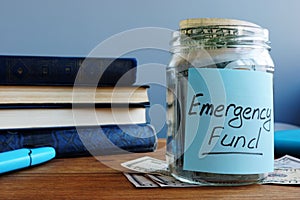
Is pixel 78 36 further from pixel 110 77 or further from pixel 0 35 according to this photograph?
pixel 110 77

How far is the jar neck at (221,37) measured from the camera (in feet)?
1.02

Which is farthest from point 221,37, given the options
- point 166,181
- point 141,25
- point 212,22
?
point 141,25

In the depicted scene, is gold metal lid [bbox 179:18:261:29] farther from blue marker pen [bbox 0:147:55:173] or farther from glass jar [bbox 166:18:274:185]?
blue marker pen [bbox 0:147:55:173]

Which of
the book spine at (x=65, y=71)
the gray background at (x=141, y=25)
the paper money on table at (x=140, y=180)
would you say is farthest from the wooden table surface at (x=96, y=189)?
the gray background at (x=141, y=25)

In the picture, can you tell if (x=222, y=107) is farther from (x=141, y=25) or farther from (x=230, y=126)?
(x=141, y=25)

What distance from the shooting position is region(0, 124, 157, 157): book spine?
419 mm

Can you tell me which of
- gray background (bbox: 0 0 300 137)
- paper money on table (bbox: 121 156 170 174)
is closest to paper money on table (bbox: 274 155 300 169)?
paper money on table (bbox: 121 156 170 174)

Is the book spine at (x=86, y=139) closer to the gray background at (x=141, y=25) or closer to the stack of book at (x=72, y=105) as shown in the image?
the stack of book at (x=72, y=105)

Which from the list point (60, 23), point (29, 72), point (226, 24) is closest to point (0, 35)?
point (60, 23)

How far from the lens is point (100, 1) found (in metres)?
0.81

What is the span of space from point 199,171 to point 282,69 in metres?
0.66

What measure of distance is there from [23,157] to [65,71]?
119 mm

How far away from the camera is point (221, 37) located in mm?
310

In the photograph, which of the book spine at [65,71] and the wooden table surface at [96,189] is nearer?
the wooden table surface at [96,189]
